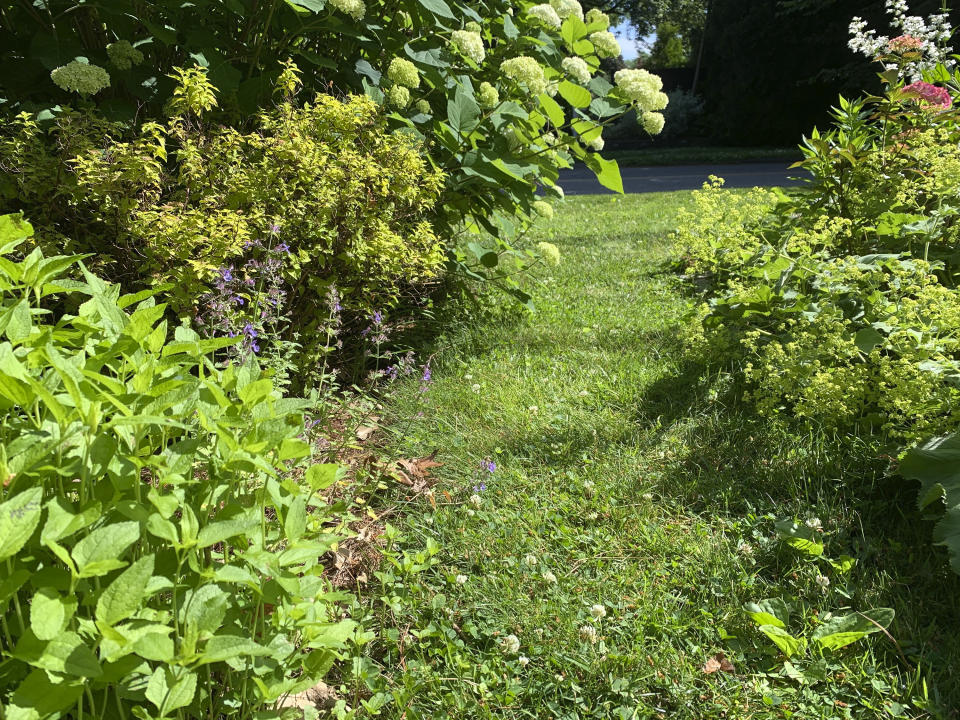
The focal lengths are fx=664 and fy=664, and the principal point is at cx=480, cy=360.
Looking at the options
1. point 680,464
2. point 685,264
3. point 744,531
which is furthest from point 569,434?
point 685,264

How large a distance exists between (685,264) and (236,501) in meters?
4.19

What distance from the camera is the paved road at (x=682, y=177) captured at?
13.1 meters

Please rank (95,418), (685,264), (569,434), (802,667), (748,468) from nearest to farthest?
1. (95,418)
2. (802,667)
3. (748,468)
4. (569,434)
5. (685,264)

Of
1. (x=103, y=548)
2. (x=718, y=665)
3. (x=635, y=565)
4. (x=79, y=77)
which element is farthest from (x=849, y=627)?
(x=79, y=77)

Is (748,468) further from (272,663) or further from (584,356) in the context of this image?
(272,663)

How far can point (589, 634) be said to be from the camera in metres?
1.69

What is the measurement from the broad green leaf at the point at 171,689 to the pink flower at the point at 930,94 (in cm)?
389

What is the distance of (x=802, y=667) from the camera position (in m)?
1.59

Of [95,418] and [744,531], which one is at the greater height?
[95,418]

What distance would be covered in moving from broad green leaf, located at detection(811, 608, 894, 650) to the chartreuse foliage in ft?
3.88

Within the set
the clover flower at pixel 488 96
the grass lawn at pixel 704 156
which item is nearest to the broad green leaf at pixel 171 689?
the clover flower at pixel 488 96

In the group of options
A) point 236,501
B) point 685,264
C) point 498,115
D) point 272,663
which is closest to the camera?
point 272,663

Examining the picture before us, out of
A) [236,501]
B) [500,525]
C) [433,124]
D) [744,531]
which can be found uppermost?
[433,124]

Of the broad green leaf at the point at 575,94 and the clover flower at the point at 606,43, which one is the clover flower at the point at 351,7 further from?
the clover flower at the point at 606,43
